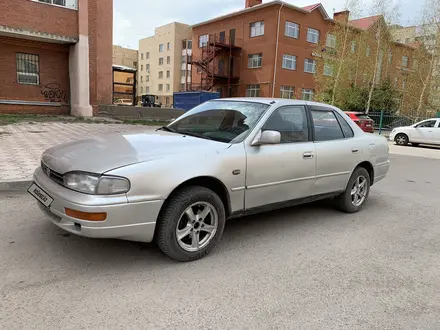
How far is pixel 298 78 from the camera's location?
35.5 meters

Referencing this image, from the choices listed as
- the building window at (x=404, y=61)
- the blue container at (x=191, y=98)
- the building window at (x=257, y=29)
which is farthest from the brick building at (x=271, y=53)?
the blue container at (x=191, y=98)

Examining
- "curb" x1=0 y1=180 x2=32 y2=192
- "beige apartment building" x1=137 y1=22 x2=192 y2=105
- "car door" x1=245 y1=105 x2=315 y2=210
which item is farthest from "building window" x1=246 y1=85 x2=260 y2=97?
"car door" x1=245 y1=105 x2=315 y2=210

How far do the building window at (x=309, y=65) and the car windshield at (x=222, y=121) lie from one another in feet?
110

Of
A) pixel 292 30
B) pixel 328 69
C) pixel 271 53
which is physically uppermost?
pixel 292 30

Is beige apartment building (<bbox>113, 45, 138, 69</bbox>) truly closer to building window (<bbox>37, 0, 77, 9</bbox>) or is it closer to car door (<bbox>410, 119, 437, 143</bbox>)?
building window (<bbox>37, 0, 77, 9</bbox>)

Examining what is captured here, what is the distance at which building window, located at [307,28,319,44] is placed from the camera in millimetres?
35688

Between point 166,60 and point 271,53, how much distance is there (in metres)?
33.4

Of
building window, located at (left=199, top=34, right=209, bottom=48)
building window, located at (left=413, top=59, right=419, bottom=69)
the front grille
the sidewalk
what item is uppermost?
building window, located at (left=199, top=34, right=209, bottom=48)

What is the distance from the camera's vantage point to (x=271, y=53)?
109 ft

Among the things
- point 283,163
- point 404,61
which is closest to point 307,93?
point 404,61

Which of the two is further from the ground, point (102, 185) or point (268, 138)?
point (268, 138)

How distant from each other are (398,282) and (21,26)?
1911cm

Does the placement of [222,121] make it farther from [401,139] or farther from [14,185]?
[401,139]

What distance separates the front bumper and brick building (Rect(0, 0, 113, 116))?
1713 centimetres
